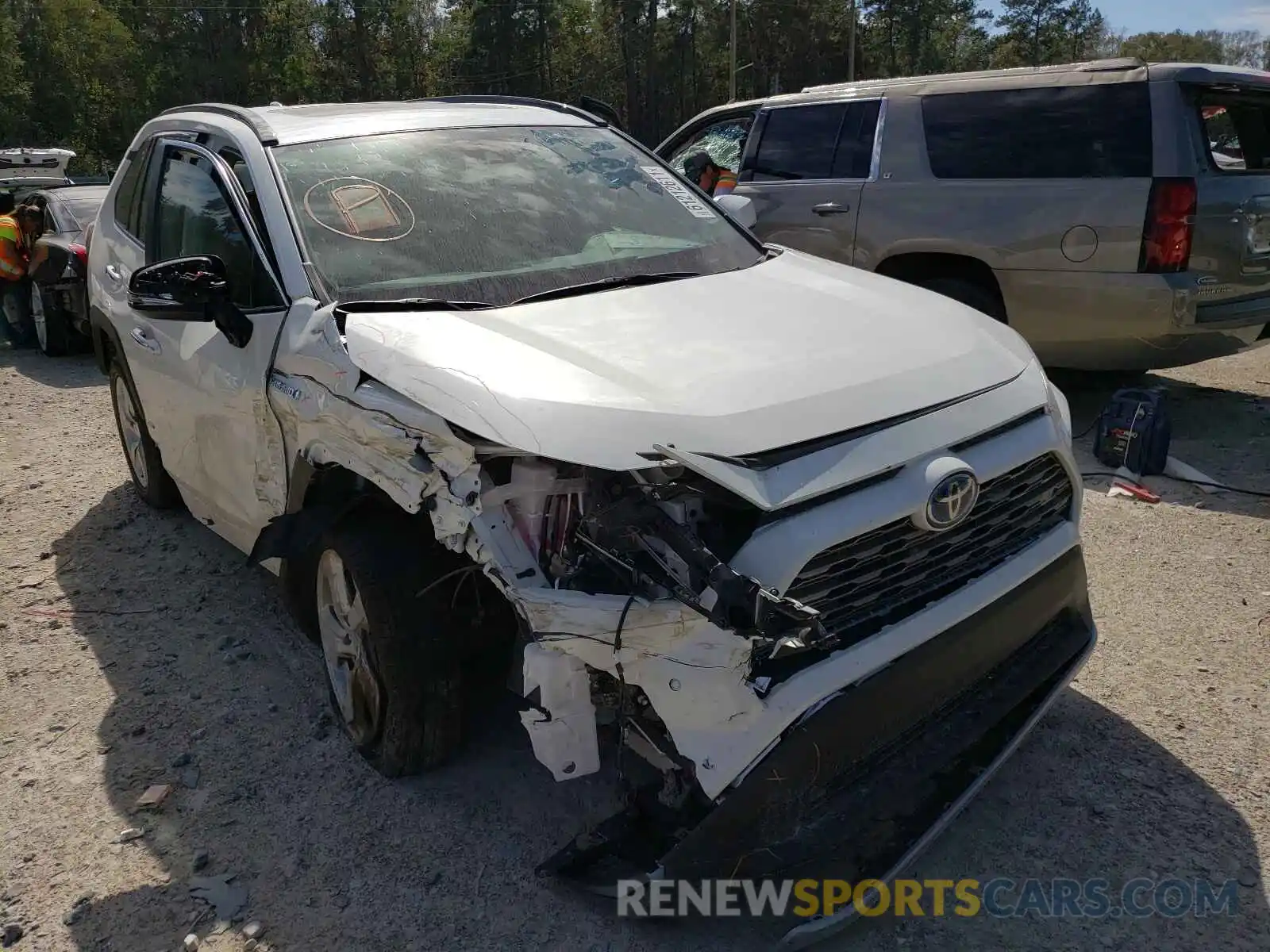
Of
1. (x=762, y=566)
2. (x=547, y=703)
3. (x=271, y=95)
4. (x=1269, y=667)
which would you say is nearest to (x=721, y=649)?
(x=762, y=566)

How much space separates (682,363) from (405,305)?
860 millimetres

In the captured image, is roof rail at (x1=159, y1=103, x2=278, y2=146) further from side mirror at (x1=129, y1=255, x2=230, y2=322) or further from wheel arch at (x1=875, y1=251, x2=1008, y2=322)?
wheel arch at (x1=875, y1=251, x2=1008, y2=322)

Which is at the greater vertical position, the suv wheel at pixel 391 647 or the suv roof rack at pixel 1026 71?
the suv roof rack at pixel 1026 71

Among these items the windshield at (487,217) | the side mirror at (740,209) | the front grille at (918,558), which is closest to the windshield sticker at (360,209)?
the windshield at (487,217)

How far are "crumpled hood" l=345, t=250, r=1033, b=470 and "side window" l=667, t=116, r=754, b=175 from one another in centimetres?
485

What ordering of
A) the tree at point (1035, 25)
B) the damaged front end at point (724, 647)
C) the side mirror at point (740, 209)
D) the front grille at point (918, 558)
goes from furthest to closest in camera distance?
the tree at point (1035, 25), the side mirror at point (740, 209), the front grille at point (918, 558), the damaged front end at point (724, 647)

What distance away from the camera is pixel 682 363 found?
101 inches

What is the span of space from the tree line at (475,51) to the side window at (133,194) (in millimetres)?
45044

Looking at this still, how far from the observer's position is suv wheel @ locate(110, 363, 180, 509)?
16.2ft

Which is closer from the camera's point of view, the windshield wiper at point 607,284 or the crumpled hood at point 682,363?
the crumpled hood at point 682,363

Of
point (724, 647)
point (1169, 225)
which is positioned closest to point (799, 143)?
point (1169, 225)

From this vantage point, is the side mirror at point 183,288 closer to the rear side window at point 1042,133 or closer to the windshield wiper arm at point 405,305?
the windshield wiper arm at point 405,305

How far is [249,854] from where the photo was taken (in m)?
2.84

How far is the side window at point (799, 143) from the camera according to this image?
7.05m
